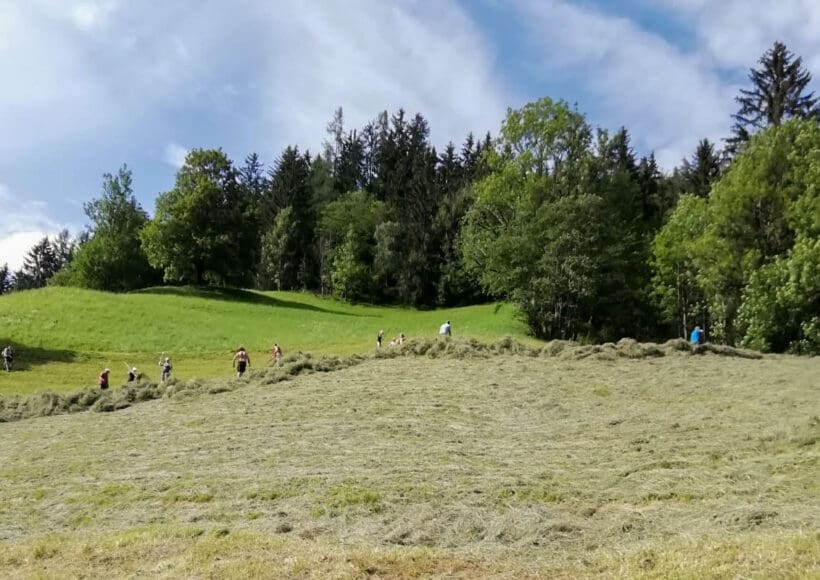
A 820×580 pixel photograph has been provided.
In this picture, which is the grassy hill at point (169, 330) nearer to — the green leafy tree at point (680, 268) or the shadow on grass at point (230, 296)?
the shadow on grass at point (230, 296)

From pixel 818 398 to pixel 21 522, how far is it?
19.0 metres

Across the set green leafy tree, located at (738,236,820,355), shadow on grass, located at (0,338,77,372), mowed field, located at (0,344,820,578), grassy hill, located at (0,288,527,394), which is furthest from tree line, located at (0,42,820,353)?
shadow on grass, located at (0,338,77,372)

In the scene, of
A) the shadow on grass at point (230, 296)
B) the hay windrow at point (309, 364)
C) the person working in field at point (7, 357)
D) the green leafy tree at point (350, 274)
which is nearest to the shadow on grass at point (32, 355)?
the person working in field at point (7, 357)

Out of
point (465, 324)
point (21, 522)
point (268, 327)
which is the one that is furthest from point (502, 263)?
point (21, 522)

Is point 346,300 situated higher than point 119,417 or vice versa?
point 346,300

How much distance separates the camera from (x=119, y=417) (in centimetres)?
2305

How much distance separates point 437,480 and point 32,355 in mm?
34996

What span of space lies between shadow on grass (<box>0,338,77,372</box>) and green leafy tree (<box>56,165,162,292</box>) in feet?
128

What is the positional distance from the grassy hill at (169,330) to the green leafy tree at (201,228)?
4.95 m

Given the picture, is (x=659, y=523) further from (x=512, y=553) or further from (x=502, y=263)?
(x=502, y=263)

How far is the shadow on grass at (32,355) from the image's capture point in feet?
124

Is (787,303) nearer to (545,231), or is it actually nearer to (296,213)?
(545,231)

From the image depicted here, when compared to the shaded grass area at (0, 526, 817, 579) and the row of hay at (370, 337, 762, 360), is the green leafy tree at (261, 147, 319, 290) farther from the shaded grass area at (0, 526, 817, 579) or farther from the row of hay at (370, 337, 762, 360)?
the shaded grass area at (0, 526, 817, 579)

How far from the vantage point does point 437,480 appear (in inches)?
493
